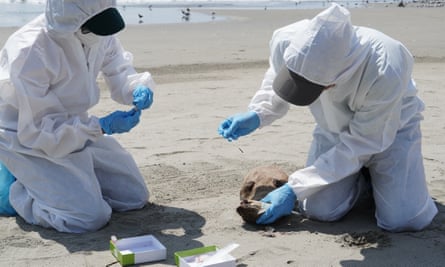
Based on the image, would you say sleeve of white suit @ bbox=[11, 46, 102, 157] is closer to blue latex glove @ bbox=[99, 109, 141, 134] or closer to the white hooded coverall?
blue latex glove @ bbox=[99, 109, 141, 134]

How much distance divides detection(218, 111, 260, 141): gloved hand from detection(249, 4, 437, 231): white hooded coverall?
0.25 feet

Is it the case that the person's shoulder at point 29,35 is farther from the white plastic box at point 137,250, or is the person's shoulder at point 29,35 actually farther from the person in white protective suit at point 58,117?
the white plastic box at point 137,250

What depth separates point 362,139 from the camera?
3289 millimetres

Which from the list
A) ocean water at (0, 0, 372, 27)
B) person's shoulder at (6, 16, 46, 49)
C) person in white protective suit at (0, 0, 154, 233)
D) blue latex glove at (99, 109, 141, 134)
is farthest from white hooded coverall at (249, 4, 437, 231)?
ocean water at (0, 0, 372, 27)

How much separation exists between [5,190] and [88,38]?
0.97m

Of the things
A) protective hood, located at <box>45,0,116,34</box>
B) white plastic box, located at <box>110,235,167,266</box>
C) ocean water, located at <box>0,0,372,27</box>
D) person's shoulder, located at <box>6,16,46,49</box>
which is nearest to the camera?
white plastic box, located at <box>110,235,167,266</box>

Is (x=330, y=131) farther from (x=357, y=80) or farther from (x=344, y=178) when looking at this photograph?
(x=357, y=80)

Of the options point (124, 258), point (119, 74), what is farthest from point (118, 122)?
point (124, 258)

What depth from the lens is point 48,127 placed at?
3189mm

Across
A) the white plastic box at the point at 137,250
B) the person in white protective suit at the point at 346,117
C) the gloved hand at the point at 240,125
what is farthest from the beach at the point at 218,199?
the gloved hand at the point at 240,125

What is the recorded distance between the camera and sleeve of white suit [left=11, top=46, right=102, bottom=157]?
10.3 feet

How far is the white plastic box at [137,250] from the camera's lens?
9.64 ft

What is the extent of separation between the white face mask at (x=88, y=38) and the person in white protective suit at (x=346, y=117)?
0.83 metres

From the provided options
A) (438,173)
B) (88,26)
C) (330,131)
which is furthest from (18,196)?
(438,173)
